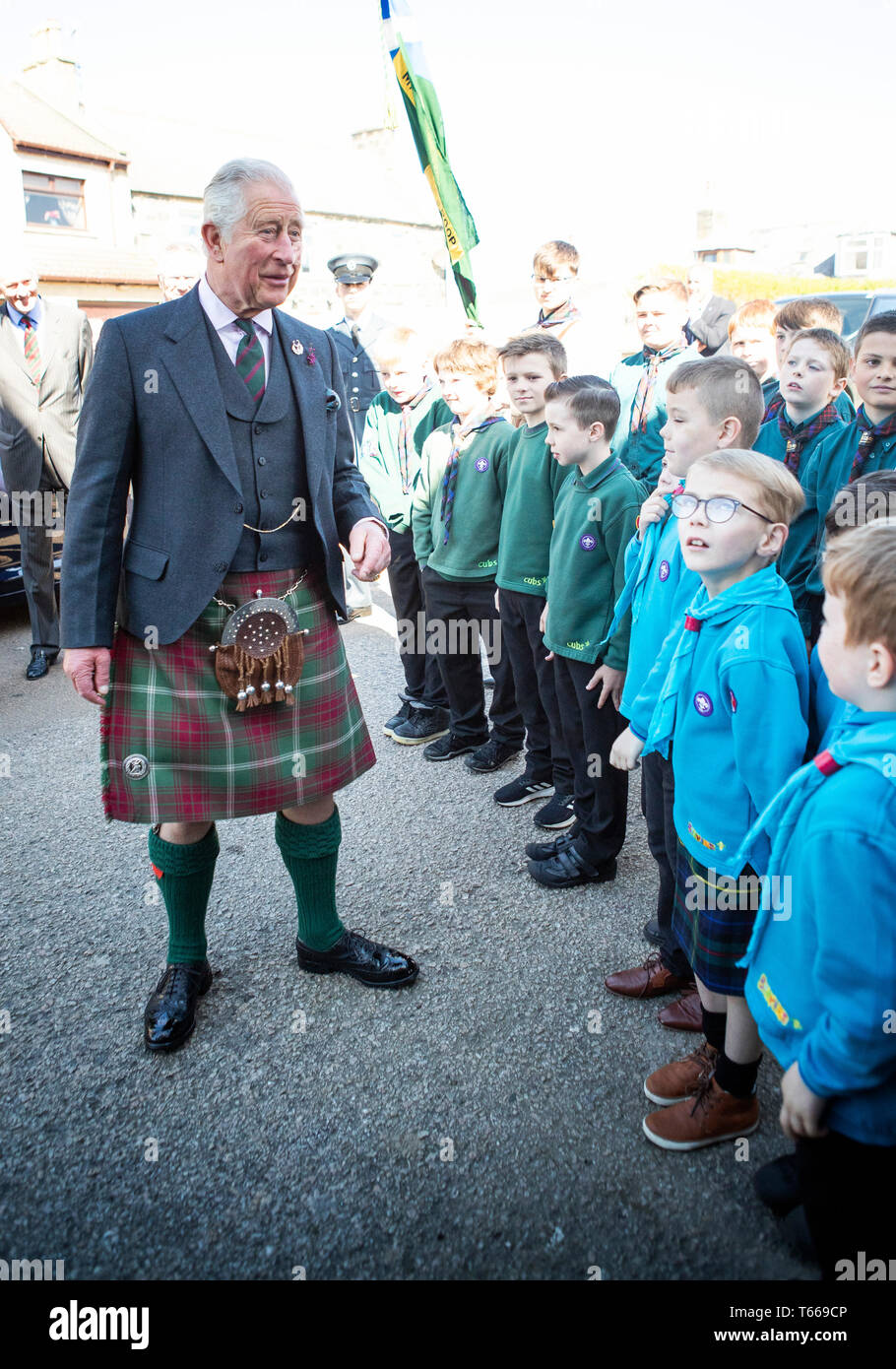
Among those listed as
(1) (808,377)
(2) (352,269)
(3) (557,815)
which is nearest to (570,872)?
(3) (557,815)

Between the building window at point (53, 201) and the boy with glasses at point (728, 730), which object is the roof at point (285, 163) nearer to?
the building window at point (53, 201)

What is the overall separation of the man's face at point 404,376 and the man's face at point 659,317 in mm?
1049

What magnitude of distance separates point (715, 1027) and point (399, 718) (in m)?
2.69

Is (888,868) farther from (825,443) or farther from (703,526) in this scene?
(825,443)

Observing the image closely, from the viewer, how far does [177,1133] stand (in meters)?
1.97

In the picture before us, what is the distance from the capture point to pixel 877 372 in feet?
8.91

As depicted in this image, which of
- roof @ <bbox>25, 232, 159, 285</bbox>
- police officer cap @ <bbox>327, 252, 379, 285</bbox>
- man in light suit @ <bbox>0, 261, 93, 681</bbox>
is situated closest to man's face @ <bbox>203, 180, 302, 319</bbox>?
man in light suit @ <bbox>0, 261, 93, 681</bbox>

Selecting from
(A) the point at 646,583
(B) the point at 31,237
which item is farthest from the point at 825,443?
(B) the point at 31,237

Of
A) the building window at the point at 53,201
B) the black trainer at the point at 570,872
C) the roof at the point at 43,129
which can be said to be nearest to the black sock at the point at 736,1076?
the black trainer at the point at 570,872

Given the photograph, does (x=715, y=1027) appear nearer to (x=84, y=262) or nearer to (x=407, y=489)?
(x=407, y=489)

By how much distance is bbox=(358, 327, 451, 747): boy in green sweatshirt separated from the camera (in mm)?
4188

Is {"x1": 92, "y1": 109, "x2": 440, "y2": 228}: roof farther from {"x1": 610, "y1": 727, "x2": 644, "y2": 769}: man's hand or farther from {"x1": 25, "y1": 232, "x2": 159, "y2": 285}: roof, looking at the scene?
{"x1": 610, "y1": 727, "x2": 644, "y2": 769}: man's hand

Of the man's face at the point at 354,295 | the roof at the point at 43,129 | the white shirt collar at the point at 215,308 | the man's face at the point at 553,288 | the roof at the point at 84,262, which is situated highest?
the roof at the point at 43,129

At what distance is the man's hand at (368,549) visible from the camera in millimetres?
2283
